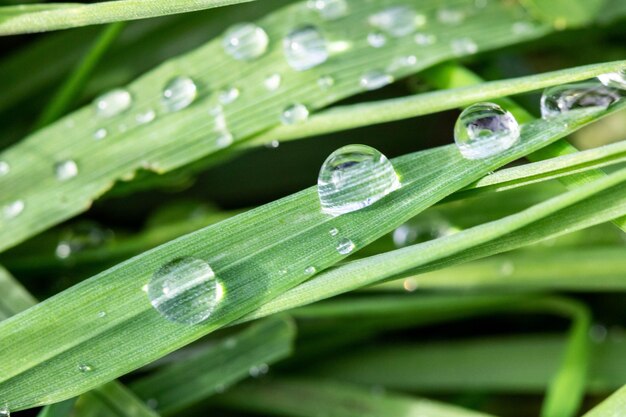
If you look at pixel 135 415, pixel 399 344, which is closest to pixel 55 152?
pixel 135 415

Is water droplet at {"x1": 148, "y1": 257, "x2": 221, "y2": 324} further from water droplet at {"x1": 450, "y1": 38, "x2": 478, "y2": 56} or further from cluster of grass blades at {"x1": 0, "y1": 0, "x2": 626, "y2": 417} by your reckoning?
water droplet at {"x1": 450, "y1": 38, "x2": 478, "y2": 56}

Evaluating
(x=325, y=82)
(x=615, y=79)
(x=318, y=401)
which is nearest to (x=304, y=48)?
(x=325, y=82)

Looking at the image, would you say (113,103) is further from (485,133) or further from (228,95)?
(485,133)

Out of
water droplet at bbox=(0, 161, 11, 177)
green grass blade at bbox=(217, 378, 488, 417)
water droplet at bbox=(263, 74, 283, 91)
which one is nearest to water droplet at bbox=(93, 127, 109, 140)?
water droplet at bbox=(0, 161, 11, 177)

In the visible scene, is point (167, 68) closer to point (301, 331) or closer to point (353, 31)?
point (353, 31)

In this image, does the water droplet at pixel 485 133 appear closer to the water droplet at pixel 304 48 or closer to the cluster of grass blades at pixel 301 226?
the cluster of grass blades at pixel 301 226

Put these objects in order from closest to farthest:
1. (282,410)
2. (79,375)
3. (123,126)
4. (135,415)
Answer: (79,375) < (135,415) < (123,126) < (282,410)

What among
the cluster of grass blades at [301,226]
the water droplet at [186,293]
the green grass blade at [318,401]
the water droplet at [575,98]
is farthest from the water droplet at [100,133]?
the water droplet at [575,98]
